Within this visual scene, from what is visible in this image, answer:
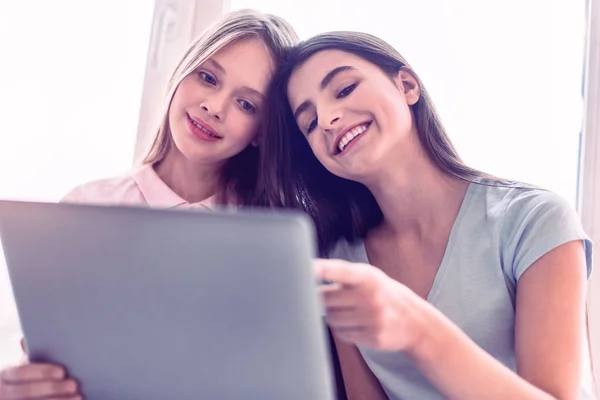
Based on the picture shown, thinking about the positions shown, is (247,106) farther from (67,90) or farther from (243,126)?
(67,90)

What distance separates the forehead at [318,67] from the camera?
91 centimetres

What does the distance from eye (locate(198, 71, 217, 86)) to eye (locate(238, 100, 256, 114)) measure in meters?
0.06

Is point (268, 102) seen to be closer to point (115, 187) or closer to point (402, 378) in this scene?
point (115, 187)

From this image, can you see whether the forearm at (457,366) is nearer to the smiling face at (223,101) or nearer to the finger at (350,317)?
the finger at (350,317)

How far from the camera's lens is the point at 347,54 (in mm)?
926

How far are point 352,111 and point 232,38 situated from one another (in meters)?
0.26

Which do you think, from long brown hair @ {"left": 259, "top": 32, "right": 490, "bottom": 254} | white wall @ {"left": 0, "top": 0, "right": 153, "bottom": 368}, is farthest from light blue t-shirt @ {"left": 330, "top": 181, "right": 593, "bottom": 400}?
white wall @ {"left": 0, "top": 0, "right": 153, "bottom": 368}

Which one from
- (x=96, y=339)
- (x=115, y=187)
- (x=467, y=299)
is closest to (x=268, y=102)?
(x=115, y=187)

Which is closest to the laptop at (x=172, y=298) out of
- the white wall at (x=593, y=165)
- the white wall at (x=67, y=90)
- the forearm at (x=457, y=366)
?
the forearm at (x=457, y=366)

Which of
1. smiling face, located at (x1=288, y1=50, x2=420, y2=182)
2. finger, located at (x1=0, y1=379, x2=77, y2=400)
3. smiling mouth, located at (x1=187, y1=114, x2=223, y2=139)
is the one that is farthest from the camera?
smiling mouth, located at (x1=187, y1=114, x2=223, y2=139)

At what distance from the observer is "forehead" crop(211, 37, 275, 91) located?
0.97 metres

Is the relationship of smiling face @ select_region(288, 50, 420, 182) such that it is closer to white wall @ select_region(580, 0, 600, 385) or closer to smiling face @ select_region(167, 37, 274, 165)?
smiling face @ select_region(167, 37, 274, 165)

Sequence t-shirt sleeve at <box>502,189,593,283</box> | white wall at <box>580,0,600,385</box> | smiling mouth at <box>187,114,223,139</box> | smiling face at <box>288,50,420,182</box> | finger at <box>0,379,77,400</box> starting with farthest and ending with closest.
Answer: white wall at <box>580,0,600,385</box>, smiling mouth at <box>187,114,223,139</box>, smiling face at <box>288,50,420,182</box>, t-shirt sleeve at <box>502,189,593,283</box>, finger at <box>0,379,77,400</box>

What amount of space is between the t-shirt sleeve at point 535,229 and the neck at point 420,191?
0.11 meters
